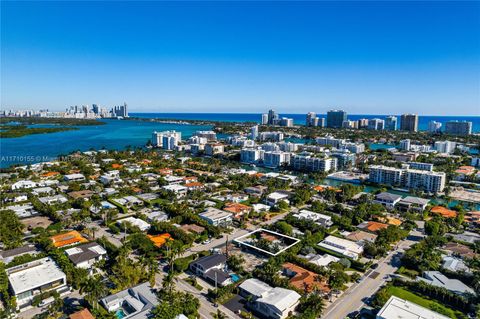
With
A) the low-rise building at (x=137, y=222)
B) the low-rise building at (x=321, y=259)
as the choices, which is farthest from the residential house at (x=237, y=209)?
the low-rise building at (x=321, y=259)

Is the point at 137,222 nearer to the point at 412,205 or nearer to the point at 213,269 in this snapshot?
the point at 213,269

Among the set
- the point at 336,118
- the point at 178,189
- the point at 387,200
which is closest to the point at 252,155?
the point at 178,189

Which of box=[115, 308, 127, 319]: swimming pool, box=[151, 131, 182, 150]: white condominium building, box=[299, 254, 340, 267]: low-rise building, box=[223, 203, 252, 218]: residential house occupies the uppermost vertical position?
box=[151, 131, 182, 150]: white condominium building

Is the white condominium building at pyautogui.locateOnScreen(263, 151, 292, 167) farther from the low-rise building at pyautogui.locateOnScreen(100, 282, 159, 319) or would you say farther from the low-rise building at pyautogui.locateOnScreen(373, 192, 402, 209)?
the low-rise building at pyautogui.locateOnScreen(100, 282, 159, 319)

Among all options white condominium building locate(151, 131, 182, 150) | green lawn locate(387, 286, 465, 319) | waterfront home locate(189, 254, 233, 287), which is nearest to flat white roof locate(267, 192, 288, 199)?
waterfront home locate(189, 254, 233, 287)

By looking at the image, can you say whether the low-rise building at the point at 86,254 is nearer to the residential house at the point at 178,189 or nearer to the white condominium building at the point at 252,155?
the residential house at the point at 178,189

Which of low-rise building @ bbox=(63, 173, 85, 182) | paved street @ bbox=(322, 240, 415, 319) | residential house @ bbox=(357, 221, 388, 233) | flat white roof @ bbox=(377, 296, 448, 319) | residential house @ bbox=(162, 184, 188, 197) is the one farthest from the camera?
low-rise building @ bbox=(63, 173, 85, 182)

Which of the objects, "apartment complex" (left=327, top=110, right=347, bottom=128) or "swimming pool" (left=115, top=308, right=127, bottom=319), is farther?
"apartment complex" (left=327, top=110, right=347, bottom=128)
